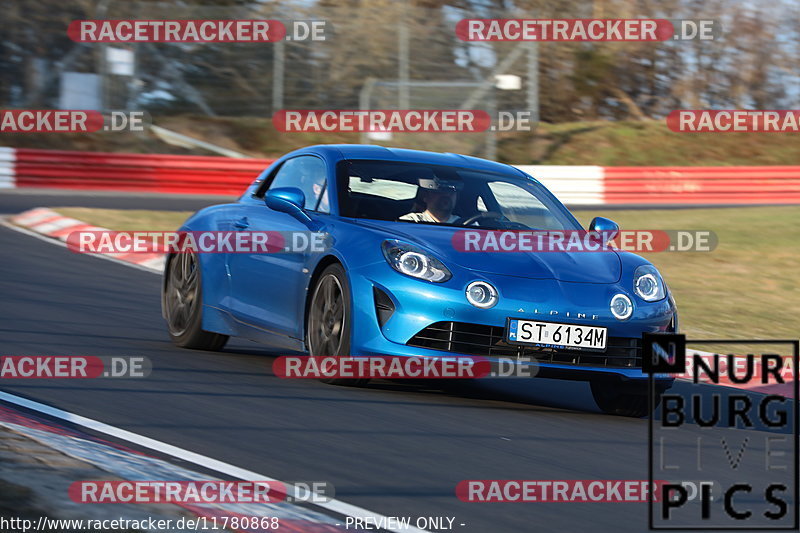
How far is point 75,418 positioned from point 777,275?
11.6 meters

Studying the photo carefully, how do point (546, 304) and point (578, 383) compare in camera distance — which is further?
point (578, 383)

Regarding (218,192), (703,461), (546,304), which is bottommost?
(703,461)

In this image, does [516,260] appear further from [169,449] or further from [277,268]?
[169,449]

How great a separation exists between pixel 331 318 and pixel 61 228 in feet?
32.4

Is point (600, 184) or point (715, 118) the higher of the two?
point (715, 118)

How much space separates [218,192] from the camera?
27688 mm

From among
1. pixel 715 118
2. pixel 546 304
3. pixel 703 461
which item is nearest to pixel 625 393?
pixel 546 304

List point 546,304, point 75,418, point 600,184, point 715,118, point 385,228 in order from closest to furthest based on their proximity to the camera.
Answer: point 75,418
point 546,304
point 385,228
point 600,184
point 715,118

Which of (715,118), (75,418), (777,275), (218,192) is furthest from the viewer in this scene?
(715,118)

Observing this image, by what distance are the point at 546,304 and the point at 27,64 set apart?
25.7 meters

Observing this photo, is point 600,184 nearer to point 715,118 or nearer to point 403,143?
point 403,143

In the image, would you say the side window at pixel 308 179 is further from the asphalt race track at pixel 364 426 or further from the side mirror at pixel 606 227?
the side mirror at pixel 606 227

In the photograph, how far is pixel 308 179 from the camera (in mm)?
8414

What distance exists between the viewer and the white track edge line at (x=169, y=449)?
4.72m
